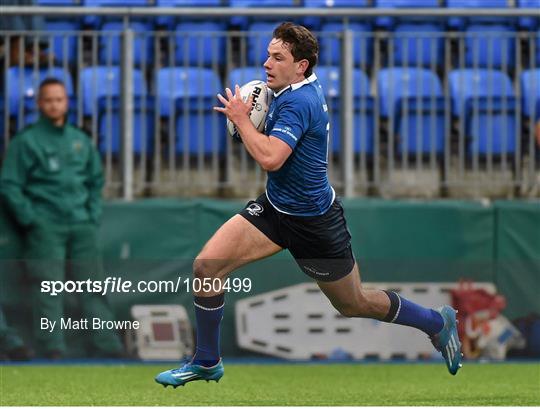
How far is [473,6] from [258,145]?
23.2 ft

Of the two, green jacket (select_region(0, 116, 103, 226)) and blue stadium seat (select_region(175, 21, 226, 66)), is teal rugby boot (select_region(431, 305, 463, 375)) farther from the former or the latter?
blue stadium seat (select_region(175, 21, 226, 66))

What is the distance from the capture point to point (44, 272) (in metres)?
11.3

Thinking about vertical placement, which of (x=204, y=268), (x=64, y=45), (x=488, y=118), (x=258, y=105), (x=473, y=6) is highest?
(x=473, y=6)

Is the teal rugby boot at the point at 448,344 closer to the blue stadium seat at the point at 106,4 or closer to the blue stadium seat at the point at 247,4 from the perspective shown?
the blue stadium seat at the point at 247,4

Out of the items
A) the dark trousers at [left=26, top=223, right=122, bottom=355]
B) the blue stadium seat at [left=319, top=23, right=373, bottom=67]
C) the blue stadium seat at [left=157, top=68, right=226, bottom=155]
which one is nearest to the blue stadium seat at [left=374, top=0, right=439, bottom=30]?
the blue stadium seat at [left=319, top=23, right=373, bottom=67]

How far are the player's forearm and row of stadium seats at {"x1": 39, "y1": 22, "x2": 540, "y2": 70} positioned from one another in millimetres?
4933

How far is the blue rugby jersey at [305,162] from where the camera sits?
7.81 m

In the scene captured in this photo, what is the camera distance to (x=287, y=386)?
9.76 m

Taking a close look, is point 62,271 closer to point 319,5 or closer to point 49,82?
point 49,82

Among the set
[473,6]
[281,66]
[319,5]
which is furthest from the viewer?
[473,6]

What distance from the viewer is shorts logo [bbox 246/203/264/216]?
8.01 metres

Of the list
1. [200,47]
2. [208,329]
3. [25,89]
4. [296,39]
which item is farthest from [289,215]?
[25,89]

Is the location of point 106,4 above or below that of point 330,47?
above
